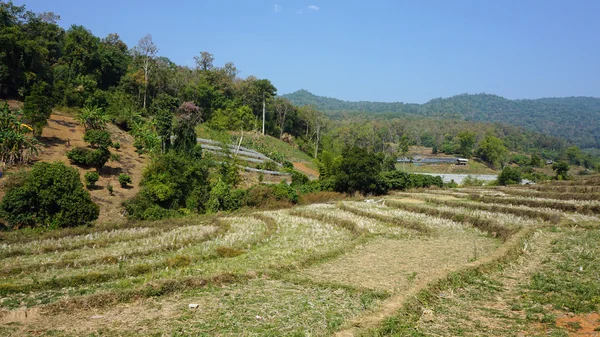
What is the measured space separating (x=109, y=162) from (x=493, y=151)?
82.7 m

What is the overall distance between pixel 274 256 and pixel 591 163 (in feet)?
386

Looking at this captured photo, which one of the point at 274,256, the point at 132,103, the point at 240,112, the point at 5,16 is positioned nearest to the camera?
the point at 274,256

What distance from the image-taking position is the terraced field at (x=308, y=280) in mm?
8156

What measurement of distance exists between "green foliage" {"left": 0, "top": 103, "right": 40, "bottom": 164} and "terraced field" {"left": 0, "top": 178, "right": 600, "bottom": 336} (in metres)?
12.5

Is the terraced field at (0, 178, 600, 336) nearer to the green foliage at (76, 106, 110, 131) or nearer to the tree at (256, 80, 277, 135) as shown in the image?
the green foliage at (76, 106, 110, 131)

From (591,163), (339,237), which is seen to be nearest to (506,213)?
(339,237)

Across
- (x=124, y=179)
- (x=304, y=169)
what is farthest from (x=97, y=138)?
(x=304, y=169)

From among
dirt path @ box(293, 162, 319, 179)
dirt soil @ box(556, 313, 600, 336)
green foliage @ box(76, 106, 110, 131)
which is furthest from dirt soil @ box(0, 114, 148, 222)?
dirt soil @ box(556, 313, 600, 336)

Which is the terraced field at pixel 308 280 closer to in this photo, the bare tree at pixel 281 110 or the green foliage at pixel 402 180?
the green foliage at pixel 402 180

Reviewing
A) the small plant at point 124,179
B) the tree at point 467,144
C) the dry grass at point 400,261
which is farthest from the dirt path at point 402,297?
the tree at point 467,144

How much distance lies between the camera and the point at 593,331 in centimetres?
738

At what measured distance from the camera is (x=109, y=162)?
35.9 meters

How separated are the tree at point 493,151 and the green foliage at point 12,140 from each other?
88.8 m

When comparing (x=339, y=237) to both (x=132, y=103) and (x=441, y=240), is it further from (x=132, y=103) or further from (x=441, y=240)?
(x=132, y=103)
